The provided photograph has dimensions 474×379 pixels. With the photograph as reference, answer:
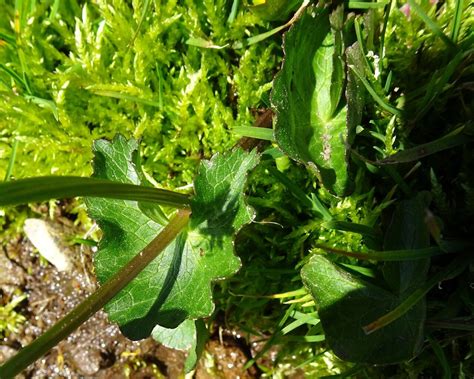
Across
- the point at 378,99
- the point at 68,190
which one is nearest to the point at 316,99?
the point at 378,99

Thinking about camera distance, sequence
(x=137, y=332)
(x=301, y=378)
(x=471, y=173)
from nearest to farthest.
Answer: (x=137, y=332) < (x=471, y=173) < (x=301, y=378)

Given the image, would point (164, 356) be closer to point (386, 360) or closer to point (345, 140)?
point (386, 360)

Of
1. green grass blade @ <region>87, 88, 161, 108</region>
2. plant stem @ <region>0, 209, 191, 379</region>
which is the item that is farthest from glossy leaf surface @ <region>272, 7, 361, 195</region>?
green grass blade @ <region>87, 88, 161, 108</region>

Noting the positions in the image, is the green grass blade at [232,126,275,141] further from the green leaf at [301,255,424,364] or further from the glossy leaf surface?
the green leaf at [301,255,424,364]

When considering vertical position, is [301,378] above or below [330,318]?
below

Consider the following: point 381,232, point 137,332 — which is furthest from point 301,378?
point 137,332

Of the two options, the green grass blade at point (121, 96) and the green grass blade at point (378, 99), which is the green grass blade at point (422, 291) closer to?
the green grass blade at point (378, 99)
